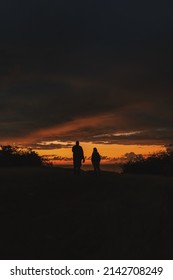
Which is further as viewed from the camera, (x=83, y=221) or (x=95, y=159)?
(x=95, y=159)

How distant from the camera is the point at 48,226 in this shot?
1636 centimetres

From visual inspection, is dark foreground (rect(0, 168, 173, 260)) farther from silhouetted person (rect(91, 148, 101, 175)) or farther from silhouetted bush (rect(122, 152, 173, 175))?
silhouetted bush (rect(122, 152, 173, 175))

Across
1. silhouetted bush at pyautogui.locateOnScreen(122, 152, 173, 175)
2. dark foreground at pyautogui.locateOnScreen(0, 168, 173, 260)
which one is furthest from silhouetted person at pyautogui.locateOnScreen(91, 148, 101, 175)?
silhouetted bush at pyautogui.locateOnScreen(122, 152, 173, 175)

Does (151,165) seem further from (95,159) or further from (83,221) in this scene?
(83,221)

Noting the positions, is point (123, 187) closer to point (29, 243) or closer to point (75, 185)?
point (75, 185)

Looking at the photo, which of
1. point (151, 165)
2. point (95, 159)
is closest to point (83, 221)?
point (95, 159)

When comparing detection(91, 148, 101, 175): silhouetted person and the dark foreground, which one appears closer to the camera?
the dark foreground

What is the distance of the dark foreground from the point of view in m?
14.4

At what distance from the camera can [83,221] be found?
1702 cm

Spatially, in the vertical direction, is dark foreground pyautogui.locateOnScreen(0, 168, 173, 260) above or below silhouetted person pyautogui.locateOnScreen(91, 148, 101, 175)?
below

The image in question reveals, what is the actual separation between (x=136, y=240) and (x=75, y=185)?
10.8 metres

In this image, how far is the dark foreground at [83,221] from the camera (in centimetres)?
1438
